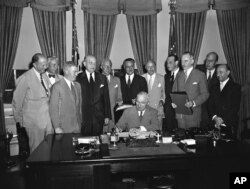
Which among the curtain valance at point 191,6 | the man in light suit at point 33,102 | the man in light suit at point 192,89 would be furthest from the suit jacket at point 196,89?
the curtain valance at point 191,6

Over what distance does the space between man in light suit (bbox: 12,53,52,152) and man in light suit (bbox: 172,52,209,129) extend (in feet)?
7.20

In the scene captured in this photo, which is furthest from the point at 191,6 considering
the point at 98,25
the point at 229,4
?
the point at 98,25

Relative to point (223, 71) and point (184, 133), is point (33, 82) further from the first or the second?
point (223, 71)

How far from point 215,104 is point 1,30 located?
4852 mm

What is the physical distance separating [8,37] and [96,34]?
2059mm

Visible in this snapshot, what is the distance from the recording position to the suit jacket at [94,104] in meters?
4.91

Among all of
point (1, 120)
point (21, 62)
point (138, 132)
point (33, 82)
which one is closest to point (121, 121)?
point (138, 132)

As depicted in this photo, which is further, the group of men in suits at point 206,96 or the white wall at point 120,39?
the white wall at point 120,39

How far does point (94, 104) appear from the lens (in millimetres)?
4961

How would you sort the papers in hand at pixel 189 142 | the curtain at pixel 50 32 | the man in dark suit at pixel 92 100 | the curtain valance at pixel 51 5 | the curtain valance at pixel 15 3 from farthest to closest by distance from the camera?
the curtain at pixel 50 32 → the curtain valance at pixel 51 5 → the curtain valance at pixel 15 3 → the man in dark suit at pixel 92 100 → the papers in hand at pixel 189 142

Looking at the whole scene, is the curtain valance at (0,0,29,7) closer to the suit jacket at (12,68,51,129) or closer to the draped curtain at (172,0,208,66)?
the suit jacket at (12,68,51,129)

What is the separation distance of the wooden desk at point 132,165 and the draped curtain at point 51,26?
175 inches

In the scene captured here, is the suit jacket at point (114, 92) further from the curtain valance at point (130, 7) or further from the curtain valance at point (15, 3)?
the curtain valance at point (15, 3)

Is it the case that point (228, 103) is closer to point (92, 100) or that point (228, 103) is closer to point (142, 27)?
point (92, 100)
